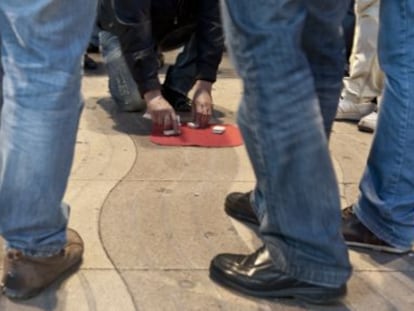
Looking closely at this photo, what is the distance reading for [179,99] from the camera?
11.9 feet

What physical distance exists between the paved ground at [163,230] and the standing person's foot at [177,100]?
1.26ft

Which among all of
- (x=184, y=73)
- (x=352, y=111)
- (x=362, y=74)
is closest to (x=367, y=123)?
(x=352, y=111)

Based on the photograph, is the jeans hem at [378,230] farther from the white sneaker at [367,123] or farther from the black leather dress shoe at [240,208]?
the white sneaker at [367,123]

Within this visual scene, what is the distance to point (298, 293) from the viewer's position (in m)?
1.89

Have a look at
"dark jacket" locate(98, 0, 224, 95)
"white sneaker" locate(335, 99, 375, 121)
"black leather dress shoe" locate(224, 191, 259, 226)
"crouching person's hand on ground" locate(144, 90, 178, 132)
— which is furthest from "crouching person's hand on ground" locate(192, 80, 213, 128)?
"black leather dress shoe" locate(224, 191, 259, 226)

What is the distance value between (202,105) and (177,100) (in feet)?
1.23

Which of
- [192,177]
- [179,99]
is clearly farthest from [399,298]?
[179,99]

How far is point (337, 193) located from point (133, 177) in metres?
1.06

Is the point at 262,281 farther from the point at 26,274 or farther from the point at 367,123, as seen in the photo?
the point at 367,123

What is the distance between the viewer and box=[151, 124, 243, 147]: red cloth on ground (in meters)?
3.08

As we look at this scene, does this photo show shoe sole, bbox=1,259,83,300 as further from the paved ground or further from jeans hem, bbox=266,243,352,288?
jeans hem, bbox=266,243,352,288

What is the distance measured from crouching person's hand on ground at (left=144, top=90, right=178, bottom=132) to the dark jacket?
0.04 metres

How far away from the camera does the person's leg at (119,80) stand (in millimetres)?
3529

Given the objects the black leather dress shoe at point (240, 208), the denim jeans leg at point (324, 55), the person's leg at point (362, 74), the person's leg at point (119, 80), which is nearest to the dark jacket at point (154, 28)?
→ the person's leg at point (119, 80)
